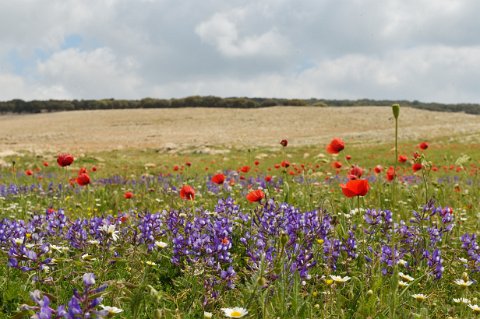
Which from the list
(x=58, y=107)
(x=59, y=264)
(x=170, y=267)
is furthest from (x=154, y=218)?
(x=58, y=107)

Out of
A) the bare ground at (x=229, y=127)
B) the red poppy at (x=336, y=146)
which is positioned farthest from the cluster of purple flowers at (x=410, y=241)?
the bare ground at (x=229, y=127)

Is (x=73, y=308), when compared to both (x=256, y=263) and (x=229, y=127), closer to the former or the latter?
(x=256, y=263)

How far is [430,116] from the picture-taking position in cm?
6094

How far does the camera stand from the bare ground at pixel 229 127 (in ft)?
135

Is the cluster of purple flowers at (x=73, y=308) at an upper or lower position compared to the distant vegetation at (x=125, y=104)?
lower

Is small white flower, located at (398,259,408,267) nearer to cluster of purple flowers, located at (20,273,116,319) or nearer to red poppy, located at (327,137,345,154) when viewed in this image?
red poppy, located at (327,137,345,154)

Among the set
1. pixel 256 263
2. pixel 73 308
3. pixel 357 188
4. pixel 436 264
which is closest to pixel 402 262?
pixel 436 264

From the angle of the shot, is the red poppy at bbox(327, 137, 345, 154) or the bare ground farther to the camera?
the bare ground

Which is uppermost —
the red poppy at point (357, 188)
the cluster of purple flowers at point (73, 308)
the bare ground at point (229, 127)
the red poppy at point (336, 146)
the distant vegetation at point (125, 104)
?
the distant vegetation at point (125, 104)

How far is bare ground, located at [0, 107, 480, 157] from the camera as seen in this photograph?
41.0 meters

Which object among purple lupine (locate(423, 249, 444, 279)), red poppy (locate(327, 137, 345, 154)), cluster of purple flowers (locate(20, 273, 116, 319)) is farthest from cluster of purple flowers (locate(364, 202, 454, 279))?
cluster of purple flowers (locate(20, 273, 116, 319))

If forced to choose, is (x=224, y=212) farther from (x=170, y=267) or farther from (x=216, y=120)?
(x=216, y=120)

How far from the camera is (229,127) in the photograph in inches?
2109

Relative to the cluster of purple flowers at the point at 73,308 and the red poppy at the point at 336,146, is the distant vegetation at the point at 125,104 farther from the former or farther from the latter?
the cluster of purple flowers at the point at 73,308
